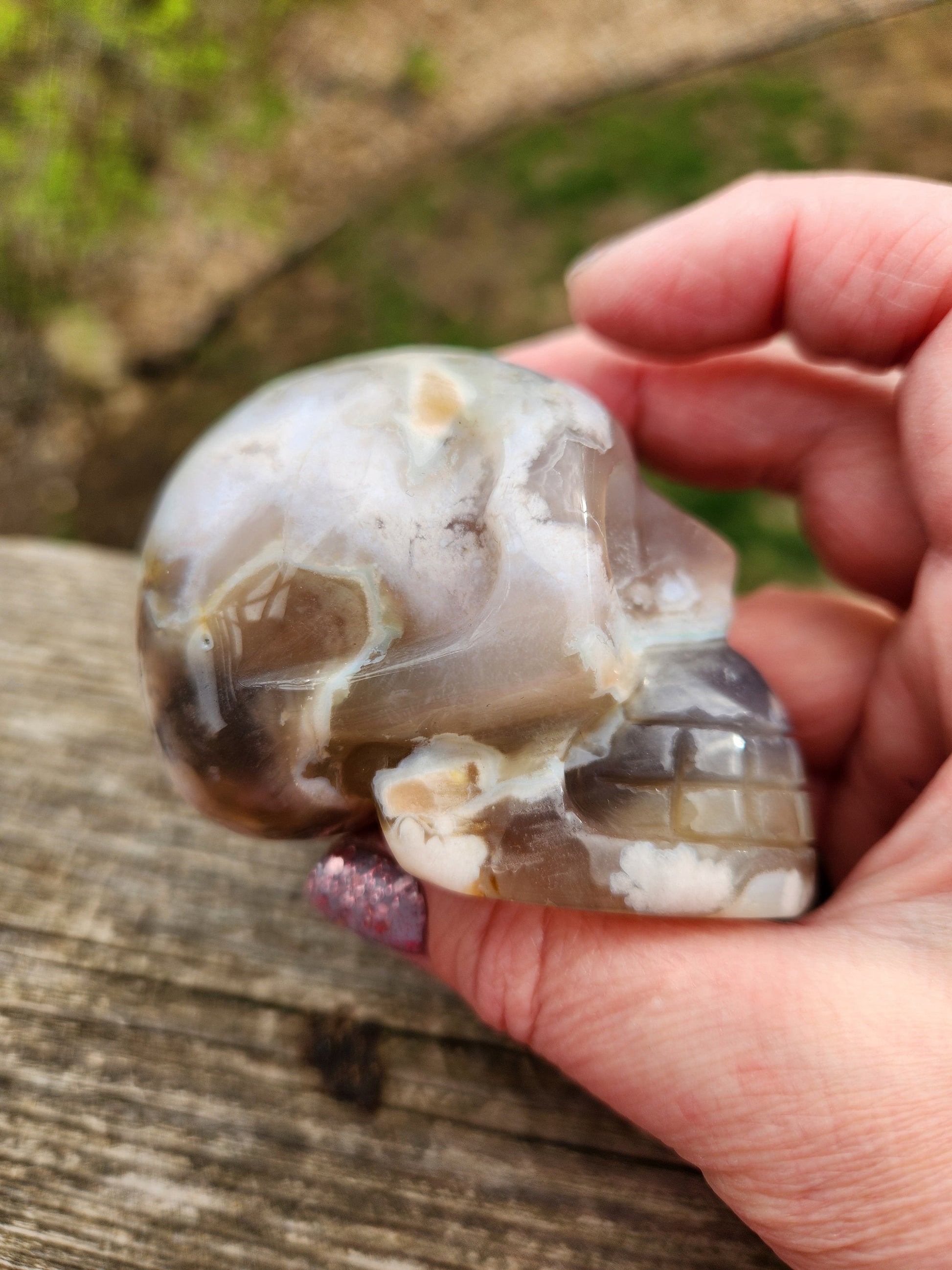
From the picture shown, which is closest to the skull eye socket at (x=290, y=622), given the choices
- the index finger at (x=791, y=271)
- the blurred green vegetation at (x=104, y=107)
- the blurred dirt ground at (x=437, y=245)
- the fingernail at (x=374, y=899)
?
the fingernail at (x=374, y=899)

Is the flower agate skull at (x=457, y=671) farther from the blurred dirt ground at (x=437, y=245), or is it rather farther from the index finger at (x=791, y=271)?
the blurred dirt ground at (x=437, y=245)

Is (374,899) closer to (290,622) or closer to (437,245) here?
(290,622)

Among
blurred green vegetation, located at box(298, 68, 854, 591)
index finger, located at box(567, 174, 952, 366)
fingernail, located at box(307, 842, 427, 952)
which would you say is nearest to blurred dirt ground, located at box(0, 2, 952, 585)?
blurred green vegetation, located at box(298, 68, 854, 591)

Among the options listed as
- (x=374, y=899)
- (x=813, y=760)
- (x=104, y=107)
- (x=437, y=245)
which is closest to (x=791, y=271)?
(x=813, y=760)

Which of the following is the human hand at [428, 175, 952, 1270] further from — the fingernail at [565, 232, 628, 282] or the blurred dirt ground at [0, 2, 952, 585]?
the blurred dirt ground at [0, 2, 952, 585]

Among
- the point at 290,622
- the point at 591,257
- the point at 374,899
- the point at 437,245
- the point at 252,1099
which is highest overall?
the point at 591,257

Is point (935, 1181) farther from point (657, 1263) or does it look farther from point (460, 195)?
point (460, 195)
